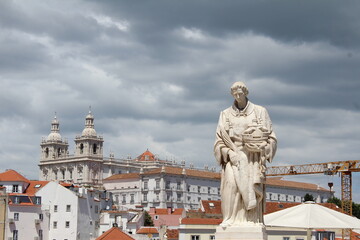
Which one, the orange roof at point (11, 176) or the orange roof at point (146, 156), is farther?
the orange roof at point (146, 156)

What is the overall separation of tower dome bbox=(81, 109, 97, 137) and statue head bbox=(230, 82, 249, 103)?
158872mm

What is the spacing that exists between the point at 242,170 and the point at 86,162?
507 ft

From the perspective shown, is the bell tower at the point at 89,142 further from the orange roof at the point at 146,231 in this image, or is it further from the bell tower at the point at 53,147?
the orange roof at the point at 146,231

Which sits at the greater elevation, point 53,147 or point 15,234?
point 53,147

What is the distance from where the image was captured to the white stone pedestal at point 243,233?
38.6 feet

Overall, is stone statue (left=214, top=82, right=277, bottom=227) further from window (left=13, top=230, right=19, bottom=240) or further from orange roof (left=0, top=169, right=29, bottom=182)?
orange roof (left=0, top=169, right=29, bottom=182)

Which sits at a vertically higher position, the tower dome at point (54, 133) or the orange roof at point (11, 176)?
the tower dome at point (54, 133)

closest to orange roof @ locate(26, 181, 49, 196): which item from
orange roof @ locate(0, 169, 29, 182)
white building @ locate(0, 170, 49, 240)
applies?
white building @ locate(0, 170, 49, 240)

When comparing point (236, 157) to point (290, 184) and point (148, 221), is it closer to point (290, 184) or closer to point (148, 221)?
point (148, 221)

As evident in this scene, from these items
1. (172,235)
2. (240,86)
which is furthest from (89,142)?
(240,86)

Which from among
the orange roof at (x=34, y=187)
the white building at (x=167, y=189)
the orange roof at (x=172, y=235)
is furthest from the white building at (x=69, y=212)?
the white building at (x=167, y=189)

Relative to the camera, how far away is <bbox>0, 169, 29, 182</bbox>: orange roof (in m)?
81.3

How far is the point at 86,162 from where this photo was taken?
540 feet

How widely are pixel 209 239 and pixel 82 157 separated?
113 m
